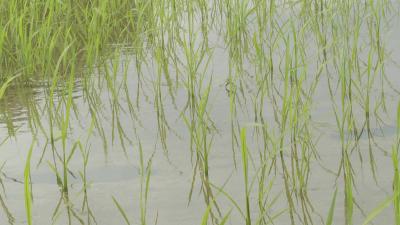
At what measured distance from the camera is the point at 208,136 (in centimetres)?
237

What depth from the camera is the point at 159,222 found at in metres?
1.77

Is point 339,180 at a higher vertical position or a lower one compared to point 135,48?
lower

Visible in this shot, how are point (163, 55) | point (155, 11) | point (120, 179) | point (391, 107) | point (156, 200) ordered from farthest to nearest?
point (155, 11), point (163, 55), point (391, 107), point (120, 179), point (156, 200)

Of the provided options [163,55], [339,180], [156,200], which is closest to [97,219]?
[156,200]

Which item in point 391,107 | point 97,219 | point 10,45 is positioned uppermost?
point 10,45

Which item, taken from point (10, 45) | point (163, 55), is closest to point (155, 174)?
point (163, 55)

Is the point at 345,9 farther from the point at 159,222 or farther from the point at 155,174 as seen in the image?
the point at 159,222

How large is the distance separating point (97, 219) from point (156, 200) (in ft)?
0.55

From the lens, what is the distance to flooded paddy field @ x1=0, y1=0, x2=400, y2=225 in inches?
72.3

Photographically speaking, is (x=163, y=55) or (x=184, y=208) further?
(x=163, y=55)

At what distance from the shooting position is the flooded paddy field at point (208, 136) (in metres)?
1.84

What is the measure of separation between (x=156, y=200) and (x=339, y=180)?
510 mm

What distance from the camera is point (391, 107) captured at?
2518 mm

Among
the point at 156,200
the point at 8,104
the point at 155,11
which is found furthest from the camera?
the point at 155,11
